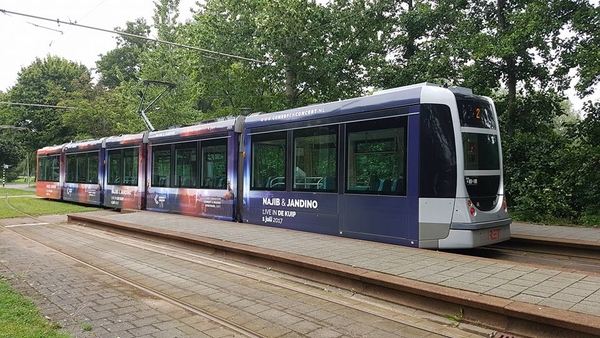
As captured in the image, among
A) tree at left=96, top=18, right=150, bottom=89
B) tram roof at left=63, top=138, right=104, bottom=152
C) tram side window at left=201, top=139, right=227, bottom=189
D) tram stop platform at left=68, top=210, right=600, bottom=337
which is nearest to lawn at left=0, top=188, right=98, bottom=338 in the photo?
tram stop platform at left=68, top=210, right=600, bottom=337

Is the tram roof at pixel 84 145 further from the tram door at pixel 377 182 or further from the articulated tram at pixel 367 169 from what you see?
the tram door at pixel 377 182

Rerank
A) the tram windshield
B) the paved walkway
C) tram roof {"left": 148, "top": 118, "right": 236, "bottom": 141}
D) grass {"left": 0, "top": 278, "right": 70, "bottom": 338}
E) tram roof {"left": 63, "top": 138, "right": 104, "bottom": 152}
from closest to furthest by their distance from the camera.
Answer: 1. grass {"left": 0, "top": 278, "right": 70, "bottom": 338}
2. the tram windshield
3. the paved walkway
4. tram roof {"left": 148, "top": 118, "right": 236, "bottom": 141}
5. tram roof {"left": 63, "top": 138, "right": 104, "bottom": 152}

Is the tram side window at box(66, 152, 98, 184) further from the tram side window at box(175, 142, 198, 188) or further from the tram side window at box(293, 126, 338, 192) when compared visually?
the tram side window at box(293, 126, 338, 192)

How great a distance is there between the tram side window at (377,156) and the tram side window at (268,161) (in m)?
2.29

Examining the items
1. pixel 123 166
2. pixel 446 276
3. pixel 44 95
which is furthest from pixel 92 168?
pixel 44 95

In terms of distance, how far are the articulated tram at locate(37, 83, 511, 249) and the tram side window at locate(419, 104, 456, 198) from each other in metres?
0.02

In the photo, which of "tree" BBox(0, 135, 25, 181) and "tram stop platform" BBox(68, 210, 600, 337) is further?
"tree" BBox(0, 135, 25, 181)

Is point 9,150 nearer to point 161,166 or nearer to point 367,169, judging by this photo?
point 161,166

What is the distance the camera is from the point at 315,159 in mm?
9828

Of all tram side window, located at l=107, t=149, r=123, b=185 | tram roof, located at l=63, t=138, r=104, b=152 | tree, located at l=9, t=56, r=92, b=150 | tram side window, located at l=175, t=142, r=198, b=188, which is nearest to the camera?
tram side window, located at l=175, t=142, r=198, b=188

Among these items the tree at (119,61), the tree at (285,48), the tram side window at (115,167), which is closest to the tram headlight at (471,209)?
the tree at (285,48)

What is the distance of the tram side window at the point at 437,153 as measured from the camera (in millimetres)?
7594

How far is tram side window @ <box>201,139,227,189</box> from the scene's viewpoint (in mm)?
12875

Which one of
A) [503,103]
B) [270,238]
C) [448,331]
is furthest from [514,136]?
[448,331]
